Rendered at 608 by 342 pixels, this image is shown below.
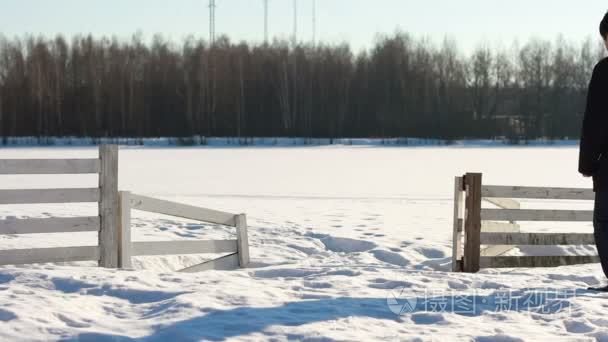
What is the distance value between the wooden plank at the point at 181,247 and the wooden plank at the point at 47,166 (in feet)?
2.60

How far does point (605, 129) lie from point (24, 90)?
198 feet

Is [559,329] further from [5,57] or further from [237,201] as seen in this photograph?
[5,57]

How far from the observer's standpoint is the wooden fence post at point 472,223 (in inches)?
295

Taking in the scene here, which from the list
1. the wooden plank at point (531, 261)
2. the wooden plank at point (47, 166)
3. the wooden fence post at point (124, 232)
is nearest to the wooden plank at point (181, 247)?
the wooden fence post at point (124, 232)

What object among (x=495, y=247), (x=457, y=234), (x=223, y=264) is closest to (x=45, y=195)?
(x=223, y=264)

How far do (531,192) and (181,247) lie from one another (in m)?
3.52

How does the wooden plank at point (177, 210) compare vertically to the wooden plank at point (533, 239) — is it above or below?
above

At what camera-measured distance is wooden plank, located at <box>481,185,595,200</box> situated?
7773 millimetres

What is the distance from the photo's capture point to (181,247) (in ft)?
24.0

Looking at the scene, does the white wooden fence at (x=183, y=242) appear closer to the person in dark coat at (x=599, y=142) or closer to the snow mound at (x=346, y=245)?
the snow mound at (x=346, y=245)

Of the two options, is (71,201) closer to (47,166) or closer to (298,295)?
(47,166)

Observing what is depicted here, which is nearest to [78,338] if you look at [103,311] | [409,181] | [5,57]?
[103,311]

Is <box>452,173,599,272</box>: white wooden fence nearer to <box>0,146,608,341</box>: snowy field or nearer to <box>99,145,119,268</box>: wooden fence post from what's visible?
<box>0,146,608,341</box>: snowy field

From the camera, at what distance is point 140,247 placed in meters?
6.95
